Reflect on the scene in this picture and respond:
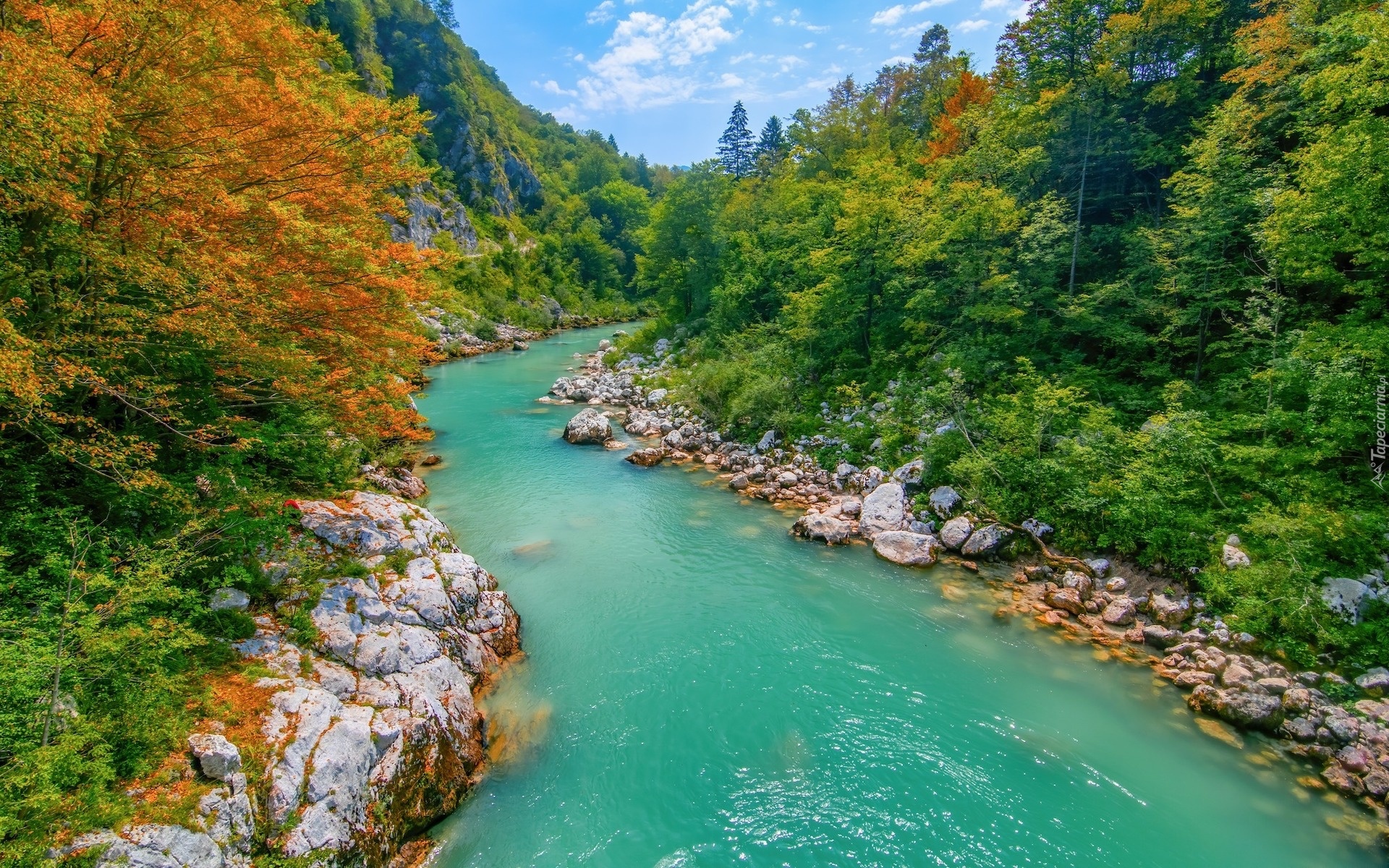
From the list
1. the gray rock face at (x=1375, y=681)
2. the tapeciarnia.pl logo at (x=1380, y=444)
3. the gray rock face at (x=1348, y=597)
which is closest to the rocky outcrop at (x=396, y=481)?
the gray rock face at (x=1375, y=681)

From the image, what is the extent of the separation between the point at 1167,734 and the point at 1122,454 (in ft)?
22.4

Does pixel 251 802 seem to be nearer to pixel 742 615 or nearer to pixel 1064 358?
pixel 742 615

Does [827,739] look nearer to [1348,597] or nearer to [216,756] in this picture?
[216,756]

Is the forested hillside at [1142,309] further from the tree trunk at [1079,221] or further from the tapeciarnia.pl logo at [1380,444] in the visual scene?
the tree trunk at [1079,221]

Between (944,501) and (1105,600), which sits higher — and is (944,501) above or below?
above

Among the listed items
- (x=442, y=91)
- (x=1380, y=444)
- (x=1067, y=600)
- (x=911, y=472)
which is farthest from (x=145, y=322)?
(x=442, y=91)

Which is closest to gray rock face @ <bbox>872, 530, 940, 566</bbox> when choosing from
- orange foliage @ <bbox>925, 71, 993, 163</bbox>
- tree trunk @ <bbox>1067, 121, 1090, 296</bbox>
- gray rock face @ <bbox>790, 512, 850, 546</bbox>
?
gray rock face @ <bbox>790, 512, 850, 546</bbox>

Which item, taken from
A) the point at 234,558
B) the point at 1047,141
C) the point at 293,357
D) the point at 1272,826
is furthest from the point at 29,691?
the point at 1047,141

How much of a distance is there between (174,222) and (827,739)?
36.5 feet

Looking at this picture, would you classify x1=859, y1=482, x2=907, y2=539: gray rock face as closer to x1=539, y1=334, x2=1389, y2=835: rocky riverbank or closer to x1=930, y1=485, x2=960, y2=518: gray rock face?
x1=539, y1=334, x2=1389, y2=835: rocky riverbank

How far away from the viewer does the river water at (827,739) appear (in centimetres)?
695

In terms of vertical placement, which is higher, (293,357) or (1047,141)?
(1047,141)

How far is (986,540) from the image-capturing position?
13.6 meters

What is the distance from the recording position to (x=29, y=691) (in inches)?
173
